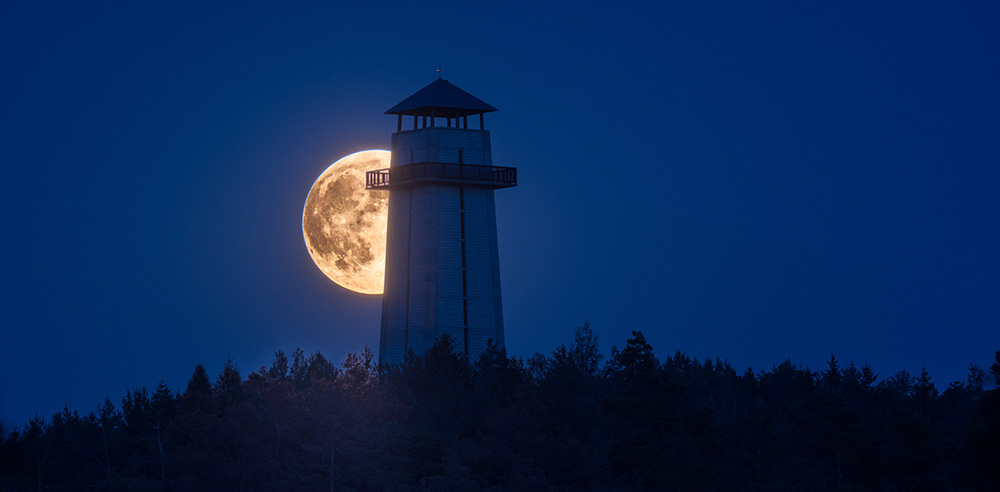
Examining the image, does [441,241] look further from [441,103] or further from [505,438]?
[505,438]

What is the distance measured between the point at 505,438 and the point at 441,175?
21.5 metres

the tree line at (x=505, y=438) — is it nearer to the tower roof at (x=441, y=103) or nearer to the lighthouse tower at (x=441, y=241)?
the lighthouse tower at (x=441, y=241)

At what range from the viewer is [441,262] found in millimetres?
81938

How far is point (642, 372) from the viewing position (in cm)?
7319

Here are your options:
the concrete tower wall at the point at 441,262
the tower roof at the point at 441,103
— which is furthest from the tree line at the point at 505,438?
the tower roof at the point at 441,103

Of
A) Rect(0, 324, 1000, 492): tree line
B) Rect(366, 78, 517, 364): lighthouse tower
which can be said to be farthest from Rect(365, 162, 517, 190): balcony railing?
Rect(0, 324, 1000, 492): tree line

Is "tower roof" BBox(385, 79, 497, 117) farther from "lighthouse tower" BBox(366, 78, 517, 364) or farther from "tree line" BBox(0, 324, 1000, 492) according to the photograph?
"tree line" BBox(0, 324, 1000, 492)

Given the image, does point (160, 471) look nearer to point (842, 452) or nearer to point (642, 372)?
point (642, 372)

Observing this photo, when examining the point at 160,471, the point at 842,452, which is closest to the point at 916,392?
the point at 842,452

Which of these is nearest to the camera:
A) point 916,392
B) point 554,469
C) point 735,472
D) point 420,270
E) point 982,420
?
point 982,420

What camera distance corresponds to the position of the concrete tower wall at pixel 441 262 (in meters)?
82.1

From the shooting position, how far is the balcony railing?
8256cm

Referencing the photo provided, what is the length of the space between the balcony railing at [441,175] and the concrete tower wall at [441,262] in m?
0.64

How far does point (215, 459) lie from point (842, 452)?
84.2ft
